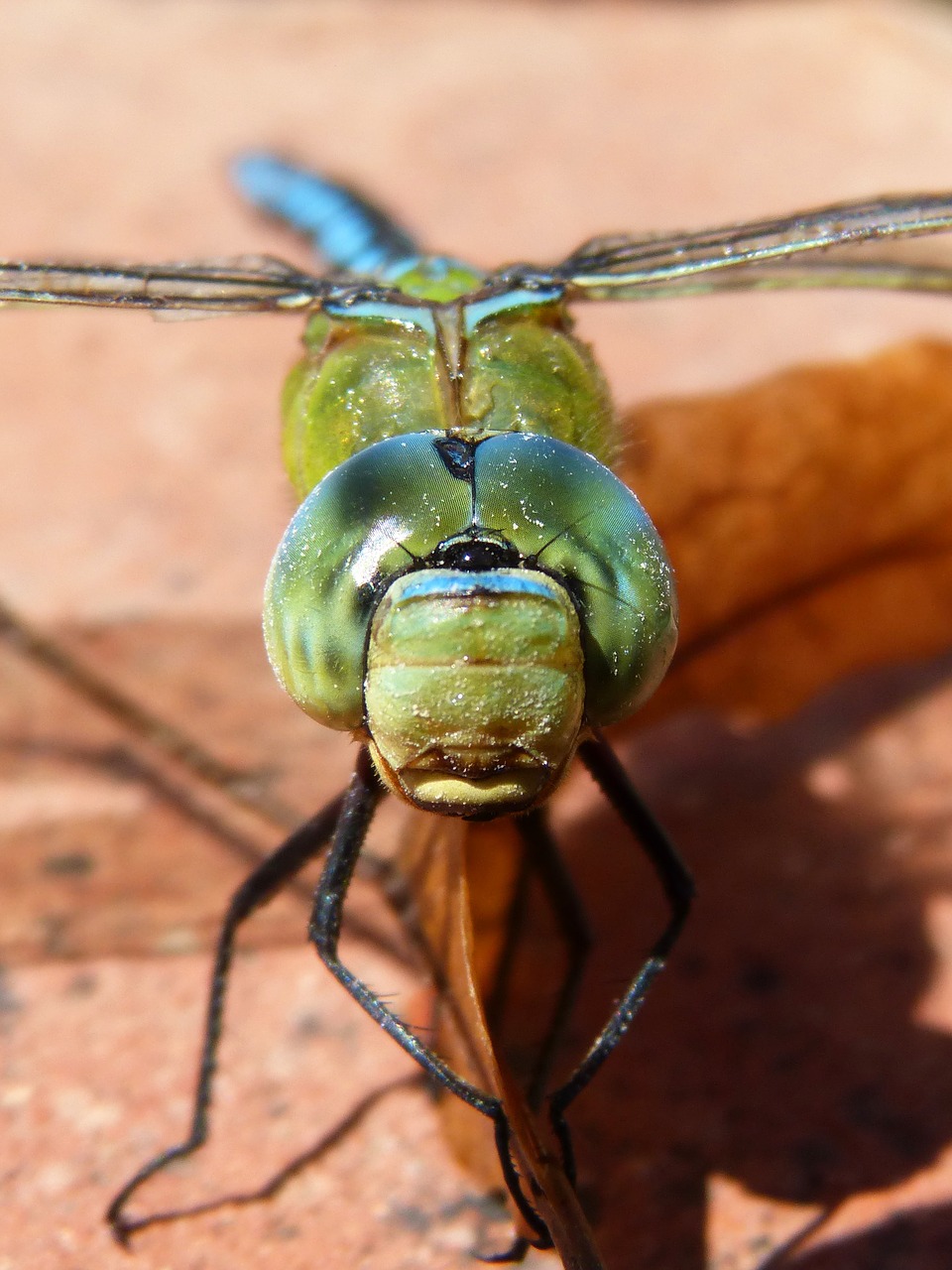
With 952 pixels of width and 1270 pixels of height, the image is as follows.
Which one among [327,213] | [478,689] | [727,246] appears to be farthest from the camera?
[327,213]

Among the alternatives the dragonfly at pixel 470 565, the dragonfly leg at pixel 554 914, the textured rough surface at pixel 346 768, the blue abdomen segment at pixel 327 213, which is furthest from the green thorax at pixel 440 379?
the blue abdomen segment at pixel 327 213

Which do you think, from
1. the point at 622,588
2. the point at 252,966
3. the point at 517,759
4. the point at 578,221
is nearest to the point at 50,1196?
the point at 252,966

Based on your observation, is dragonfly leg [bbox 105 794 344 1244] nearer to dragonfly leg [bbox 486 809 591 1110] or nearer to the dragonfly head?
dragonfly leg [bbox 486 809 591 1110]

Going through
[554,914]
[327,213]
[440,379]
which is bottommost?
[554,914]

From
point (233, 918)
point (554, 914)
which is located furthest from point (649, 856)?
point (233, 918)

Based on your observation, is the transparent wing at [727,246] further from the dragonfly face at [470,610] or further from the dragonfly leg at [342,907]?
the dragonfly leg at [342,907]

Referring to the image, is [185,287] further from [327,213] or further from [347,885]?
[327,213]

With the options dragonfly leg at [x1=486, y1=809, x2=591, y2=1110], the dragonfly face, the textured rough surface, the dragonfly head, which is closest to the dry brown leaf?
the textured rough surface

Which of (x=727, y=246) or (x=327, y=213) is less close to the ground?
(x=327, y=213)
